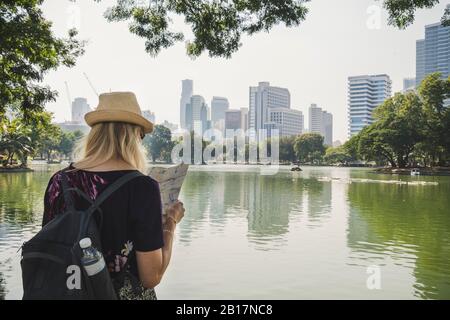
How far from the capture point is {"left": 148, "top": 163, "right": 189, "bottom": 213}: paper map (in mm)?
2559

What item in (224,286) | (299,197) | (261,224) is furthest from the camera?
(299,197)

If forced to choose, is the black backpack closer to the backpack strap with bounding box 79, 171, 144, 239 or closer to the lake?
the backpack strap with bounding box 79, 171, 144, 239

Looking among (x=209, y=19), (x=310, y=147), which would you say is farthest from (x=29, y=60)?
(x=310, y=147)

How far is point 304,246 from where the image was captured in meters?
10.7

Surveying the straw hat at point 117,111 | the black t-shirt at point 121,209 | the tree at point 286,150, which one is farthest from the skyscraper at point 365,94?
the black t-shirt at point 121,209

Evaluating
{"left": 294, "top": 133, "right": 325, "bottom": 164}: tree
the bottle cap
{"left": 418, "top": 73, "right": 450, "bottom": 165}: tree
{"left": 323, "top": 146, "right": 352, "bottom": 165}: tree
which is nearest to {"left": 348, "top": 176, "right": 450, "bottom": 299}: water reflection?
the bottle cap

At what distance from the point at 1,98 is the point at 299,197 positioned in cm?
1510

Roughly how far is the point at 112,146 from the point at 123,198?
27 centimetres

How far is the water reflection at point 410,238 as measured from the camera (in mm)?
8125

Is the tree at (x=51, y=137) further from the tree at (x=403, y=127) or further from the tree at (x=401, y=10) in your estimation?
the tree at (x=403, y=127)

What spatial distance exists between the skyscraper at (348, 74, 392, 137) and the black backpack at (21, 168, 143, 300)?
497 feet
